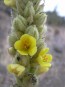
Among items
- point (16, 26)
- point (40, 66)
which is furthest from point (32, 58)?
point (16, 26)

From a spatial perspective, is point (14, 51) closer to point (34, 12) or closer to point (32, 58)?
point (32, 58)

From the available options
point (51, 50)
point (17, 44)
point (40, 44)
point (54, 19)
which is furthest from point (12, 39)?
point (54, 19)

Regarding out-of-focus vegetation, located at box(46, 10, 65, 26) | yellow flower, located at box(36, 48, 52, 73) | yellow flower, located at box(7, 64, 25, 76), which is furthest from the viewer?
out-of-focus vegetation, located at box(46, 10, 65, 26)

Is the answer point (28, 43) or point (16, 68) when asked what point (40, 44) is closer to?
point (28, 43)

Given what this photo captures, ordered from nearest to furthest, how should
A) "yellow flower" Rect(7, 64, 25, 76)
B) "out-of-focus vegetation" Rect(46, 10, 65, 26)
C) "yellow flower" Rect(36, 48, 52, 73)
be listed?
"yellow flower" Rect(7, 64, 25, 76)
"yellow flower" Rect(36, 48, 52, 73)
"out-of-focus vegetation" Rect(46, 10, 65, 26)

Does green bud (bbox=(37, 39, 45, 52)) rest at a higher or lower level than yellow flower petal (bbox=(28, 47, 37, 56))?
higher

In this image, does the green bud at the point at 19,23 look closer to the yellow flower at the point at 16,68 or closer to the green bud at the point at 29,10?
the green bud at the point at 29,10

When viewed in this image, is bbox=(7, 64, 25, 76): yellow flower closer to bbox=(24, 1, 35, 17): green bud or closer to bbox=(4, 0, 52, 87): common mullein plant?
bbox=(4, 0, 52, 87): common mullein plant

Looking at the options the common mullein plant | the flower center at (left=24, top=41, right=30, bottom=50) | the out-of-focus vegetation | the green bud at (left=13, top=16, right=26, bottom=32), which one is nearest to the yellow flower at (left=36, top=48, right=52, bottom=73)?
the common mullein plant
